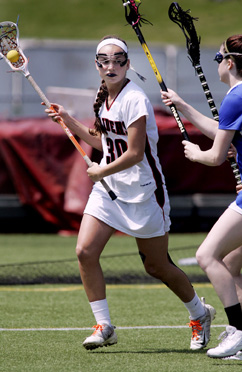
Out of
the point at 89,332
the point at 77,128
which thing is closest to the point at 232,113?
the point at 77,128

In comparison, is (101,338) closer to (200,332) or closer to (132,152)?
(200,332)

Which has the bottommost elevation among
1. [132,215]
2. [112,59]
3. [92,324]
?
[92,324]

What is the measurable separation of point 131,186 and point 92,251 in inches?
20.5

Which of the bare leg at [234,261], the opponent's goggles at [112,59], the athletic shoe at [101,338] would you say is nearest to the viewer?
the bare leg at [234,261]

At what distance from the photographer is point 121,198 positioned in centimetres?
579

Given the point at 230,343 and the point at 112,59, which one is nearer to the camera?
the point at 230,343

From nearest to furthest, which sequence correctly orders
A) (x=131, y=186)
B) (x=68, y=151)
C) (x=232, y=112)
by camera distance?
(x=232, y=112)
(x=131, y=186)
(x=68, y=151)

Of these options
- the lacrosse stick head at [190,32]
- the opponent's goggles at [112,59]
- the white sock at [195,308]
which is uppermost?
the lacrosse stick head at [190,32]

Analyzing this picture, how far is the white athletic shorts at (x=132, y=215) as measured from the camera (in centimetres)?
573

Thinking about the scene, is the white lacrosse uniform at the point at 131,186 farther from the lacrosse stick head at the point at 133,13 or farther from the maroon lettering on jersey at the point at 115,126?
the lacrosse stick head at the point at 133,13

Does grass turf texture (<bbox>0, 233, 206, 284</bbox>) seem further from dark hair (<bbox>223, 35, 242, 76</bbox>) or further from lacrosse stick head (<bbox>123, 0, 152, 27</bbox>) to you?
dark hair (<bbox>223, 35, 242, 76</bbox>)

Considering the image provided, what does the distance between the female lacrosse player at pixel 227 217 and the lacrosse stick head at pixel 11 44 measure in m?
1.57

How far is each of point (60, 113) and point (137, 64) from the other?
17.0 meters

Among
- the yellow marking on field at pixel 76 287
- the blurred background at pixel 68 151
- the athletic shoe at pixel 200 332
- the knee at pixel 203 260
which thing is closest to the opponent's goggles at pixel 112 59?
the knee at pixel 203 260
